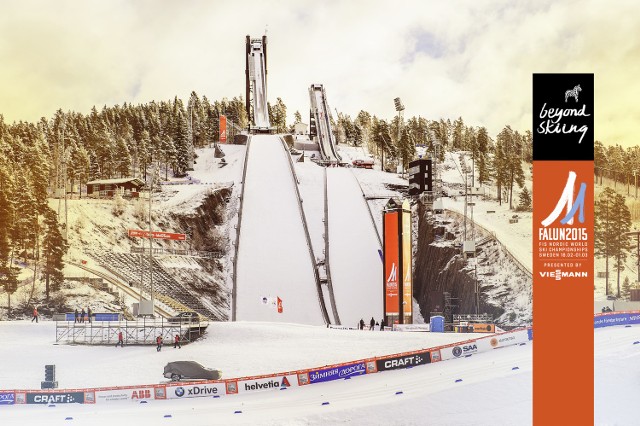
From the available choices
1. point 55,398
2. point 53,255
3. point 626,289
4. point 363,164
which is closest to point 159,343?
point 55,398

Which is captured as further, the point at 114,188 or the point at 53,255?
the point at 114,188

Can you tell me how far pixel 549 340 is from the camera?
49.1ft

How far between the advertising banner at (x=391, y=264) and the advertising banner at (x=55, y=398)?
18.2 meters

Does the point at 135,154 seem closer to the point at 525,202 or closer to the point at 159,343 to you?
the point at 525,202

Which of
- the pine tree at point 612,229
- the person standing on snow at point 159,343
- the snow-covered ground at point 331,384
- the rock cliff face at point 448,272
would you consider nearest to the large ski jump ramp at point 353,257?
the rock cliff face at point 448,272

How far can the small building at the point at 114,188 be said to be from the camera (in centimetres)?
5866

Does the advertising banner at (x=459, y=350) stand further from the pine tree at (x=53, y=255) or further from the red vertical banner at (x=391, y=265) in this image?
the pine tree at (x=53, y=255)

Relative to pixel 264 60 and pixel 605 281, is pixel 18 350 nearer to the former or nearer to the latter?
pixel 605 281

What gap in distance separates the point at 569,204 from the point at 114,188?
158ft

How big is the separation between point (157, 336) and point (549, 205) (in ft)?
80.0

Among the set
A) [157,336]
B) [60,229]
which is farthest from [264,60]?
[157,336]

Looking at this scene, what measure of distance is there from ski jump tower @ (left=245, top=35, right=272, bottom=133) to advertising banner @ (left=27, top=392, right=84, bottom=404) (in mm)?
48044

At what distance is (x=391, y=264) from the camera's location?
41.2 m

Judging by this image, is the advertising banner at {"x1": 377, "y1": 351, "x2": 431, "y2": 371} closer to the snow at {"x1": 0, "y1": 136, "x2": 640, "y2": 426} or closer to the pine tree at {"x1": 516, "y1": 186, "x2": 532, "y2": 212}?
the snow at {"x1": 0, "y1": 136, "x2": 640, "y2": 426}
